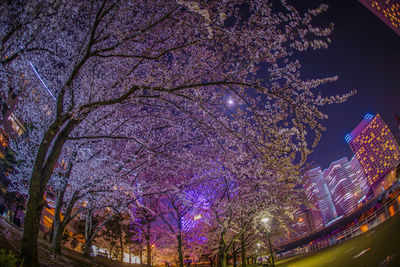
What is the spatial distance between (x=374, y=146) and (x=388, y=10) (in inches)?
3914

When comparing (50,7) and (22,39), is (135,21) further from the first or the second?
(22,39)

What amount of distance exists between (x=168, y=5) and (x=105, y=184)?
9.45 m

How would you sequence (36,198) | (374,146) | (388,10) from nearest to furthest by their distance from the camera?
(36,198) < (388,10) < (374,146)

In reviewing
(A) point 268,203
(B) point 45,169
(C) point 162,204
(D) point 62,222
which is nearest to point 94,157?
(D) point 62,222

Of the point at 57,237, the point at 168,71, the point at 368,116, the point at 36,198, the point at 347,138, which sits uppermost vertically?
the point at 368,116

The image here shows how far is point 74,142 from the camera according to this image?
39.1 ft

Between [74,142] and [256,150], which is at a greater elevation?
[74,142]

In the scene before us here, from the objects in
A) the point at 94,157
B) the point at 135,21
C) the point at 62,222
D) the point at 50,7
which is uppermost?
the point at 135,21

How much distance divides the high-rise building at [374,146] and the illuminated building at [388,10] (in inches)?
3202

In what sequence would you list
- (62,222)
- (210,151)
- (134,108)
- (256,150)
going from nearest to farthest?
→ 1. (256,150)
2. (62,222)
3. (134,108)
4. (210,151)

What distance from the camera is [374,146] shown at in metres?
152

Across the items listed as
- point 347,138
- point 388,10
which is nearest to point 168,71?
point 388,10

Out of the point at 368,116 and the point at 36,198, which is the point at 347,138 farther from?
the point at 36,198

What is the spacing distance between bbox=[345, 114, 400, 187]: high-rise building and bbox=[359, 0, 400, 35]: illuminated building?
8134cm
